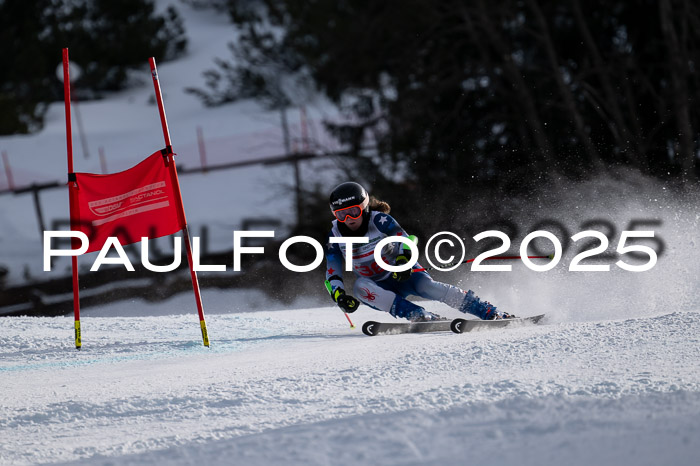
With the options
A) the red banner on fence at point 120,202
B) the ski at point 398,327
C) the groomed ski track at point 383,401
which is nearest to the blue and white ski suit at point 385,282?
the ski at point 398,327

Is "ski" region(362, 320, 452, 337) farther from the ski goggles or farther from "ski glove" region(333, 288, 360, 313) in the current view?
the ski goggles

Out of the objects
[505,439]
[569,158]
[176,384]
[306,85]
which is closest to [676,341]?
[505,439]

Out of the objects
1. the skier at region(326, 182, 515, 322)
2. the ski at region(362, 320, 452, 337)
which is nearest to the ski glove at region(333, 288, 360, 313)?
the skier at region(326, 182, 515, 322)

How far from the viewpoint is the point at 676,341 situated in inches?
188

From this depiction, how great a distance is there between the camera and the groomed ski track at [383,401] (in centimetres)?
318

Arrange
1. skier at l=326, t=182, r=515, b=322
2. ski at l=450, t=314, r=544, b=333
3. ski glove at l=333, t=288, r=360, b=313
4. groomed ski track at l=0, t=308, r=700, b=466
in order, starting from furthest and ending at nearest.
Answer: skier at l=326, t=182, r=515, b=322
ski glove at l=333, t=288, r=360, b=313
ski at l=450, t=314, r=544, b=333
groomed ski track at l=0, t=308, r=700, b=466

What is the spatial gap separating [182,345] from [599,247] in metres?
7.53

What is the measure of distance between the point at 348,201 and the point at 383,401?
308 cm

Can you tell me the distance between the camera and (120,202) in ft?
20.8

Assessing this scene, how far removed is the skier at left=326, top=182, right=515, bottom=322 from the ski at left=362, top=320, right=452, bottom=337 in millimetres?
91

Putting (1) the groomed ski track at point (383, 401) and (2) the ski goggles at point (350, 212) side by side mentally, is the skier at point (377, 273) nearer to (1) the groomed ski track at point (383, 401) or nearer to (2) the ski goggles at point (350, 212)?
(2) the ski goggles at point (350, 212)

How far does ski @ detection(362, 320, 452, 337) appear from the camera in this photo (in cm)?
649

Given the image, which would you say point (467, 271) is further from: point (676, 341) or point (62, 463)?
point (62, 463)

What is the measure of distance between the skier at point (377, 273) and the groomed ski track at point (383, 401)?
712 millimetres
